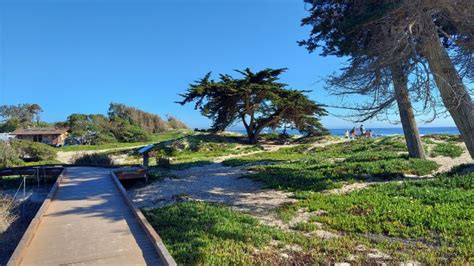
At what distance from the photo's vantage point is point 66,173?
1377 centimetres

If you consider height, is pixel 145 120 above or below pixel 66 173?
above

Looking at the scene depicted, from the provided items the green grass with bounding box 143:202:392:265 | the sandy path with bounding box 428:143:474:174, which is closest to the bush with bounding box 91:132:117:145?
the sandy path with bounding box 428:143:474:174

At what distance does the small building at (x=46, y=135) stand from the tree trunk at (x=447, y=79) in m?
51.9

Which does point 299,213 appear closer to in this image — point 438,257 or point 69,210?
point 438,257

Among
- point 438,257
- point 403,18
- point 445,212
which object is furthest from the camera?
point 403,18

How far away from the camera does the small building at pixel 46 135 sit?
174 ft

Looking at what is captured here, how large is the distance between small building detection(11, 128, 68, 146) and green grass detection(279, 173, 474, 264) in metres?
51.3

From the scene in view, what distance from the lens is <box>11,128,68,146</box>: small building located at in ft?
174

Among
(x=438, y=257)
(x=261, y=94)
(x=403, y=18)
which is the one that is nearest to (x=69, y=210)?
(x=438, y=257)

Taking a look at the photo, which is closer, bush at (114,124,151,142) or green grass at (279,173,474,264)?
green grass at (279,173,474,264)

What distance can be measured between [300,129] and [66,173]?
72.8ft

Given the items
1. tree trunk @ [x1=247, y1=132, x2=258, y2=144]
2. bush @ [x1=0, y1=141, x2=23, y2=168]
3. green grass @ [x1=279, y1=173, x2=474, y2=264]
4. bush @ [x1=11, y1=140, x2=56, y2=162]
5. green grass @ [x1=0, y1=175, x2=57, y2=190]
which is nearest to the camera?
green grass @ [x1=279, y1=173, x2=474, y2=264]

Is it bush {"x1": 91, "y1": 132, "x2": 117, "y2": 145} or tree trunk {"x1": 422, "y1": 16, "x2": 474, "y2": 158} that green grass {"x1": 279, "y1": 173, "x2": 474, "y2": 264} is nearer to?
tree trunk {"x1": 422, "y1": 16, "x2": 474, "y2": 158}

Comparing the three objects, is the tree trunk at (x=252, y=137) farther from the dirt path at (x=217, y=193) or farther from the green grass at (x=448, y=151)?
the dirt path at (x=217, y=193)
